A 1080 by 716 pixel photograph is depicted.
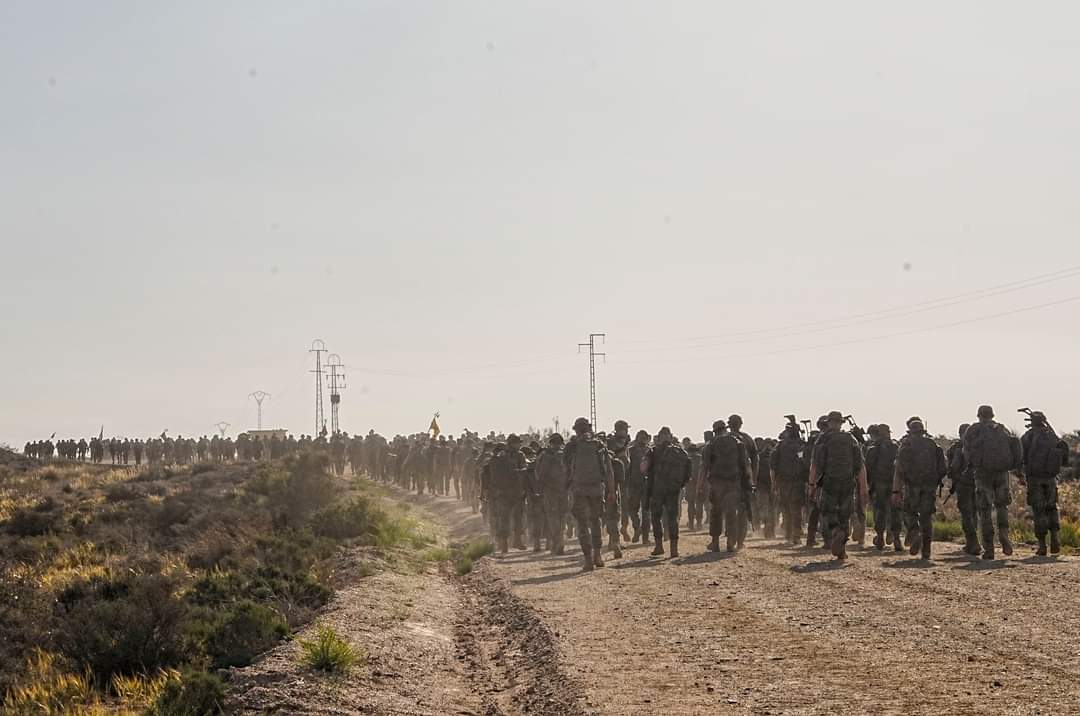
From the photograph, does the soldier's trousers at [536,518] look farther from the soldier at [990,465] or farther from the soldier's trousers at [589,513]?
the soldier at [990,465]

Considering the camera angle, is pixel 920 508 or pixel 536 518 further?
pixel 536 518

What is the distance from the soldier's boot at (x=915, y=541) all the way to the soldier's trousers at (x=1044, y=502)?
181cm

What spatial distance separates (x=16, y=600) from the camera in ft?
69.6

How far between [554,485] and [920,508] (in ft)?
23.7

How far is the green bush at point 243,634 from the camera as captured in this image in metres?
14.3

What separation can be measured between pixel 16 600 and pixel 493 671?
11.3 meters

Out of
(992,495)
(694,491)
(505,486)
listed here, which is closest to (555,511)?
(505,486)

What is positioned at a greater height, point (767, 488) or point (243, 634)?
point (767, 488)

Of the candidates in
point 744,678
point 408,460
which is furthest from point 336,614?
point 408,460

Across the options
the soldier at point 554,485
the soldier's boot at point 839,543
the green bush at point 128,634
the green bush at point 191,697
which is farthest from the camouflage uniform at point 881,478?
the green bush at point 191,697

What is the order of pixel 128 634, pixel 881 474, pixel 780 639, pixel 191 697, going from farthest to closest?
pixel 881 474, pixel 128 634, pixel 780 639, pixel 191 697

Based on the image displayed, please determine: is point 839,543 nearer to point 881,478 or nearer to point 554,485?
point 881,478

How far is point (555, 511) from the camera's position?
25125mm

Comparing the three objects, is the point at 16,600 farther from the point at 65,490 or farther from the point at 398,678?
the point at 65,490
